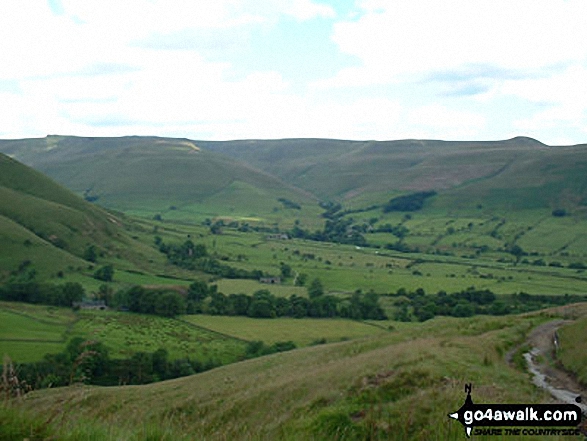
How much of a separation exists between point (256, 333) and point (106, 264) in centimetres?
6743

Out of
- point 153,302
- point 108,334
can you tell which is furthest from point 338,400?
point 153,302

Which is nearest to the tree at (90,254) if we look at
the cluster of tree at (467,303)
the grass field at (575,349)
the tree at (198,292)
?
the tree at (198,292)

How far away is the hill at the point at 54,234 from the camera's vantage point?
Answer: 136875 millimetres

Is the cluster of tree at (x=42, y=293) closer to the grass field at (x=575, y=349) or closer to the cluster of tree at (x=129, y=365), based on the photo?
the cluster of tree at (x=129, y=365)

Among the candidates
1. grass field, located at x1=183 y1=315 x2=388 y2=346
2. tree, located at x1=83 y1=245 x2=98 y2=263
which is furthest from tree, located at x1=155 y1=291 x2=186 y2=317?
tree, located at x1=83 y1=245 x2=98 y2=263

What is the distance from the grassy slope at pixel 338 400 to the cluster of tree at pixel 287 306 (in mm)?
69661

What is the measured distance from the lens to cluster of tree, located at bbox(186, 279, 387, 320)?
11188cm

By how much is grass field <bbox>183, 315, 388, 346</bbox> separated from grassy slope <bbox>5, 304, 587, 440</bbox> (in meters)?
51.2

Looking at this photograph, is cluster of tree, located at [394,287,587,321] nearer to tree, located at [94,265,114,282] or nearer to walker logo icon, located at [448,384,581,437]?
tree, located at [94,265,114,282]

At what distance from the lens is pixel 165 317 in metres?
108

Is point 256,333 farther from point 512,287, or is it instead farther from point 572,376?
point 572,376

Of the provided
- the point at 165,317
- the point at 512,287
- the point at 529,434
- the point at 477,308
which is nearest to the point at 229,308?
the point at 165,317

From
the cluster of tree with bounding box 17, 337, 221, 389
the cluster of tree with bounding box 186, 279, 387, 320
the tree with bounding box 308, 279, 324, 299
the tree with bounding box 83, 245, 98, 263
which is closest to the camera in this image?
the cluster of tree with bounding box 17, 337, 221, 389

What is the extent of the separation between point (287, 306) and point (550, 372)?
295 ft
